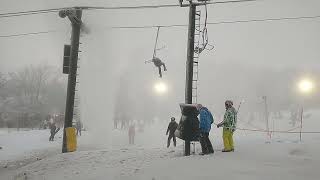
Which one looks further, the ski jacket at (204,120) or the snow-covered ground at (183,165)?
the ski jacket at (204,120)

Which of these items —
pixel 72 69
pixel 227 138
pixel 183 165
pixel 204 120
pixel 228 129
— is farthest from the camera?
pixel 72 69

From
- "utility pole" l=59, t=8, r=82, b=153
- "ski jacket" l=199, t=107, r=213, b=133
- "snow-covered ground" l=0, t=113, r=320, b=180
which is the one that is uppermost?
"utility pole" l=59, t=8, r=82, b=153

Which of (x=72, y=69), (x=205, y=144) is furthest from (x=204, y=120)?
(x=72, y=69)

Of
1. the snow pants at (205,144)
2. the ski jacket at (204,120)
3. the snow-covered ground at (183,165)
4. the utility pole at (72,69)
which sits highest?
the utility pole at (72,69)

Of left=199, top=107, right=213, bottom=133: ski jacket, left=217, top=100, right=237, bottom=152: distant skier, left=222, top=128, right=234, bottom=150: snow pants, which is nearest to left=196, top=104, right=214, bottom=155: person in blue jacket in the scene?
left=199, top=107, right=213, bottom=133: ski jacket

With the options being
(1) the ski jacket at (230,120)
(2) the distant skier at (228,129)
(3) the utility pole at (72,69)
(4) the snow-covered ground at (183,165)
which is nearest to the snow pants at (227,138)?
(2) the distant skier at (228,129)

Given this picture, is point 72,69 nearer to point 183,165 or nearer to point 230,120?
point 230,120

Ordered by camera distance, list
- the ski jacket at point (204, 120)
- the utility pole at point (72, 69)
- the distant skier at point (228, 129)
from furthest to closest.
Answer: the utility pole at point (72, 69), the ski jacket at point (204, 120), the distant skier at point (228, 129)

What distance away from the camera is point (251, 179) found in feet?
30.6

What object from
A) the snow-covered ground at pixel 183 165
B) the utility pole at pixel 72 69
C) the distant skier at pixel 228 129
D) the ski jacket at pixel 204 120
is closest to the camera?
the snow-covered ground at pixel 183 165

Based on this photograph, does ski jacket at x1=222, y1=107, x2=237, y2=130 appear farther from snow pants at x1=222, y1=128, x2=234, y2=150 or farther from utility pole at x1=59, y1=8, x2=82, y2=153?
utility pole at x1=59, y1=8, x2=82, y2=153

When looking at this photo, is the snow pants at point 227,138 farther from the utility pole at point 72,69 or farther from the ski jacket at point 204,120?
the utility pole at point 72,69

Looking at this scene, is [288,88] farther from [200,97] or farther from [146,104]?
[146,104]

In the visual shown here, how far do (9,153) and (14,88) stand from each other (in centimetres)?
5253
